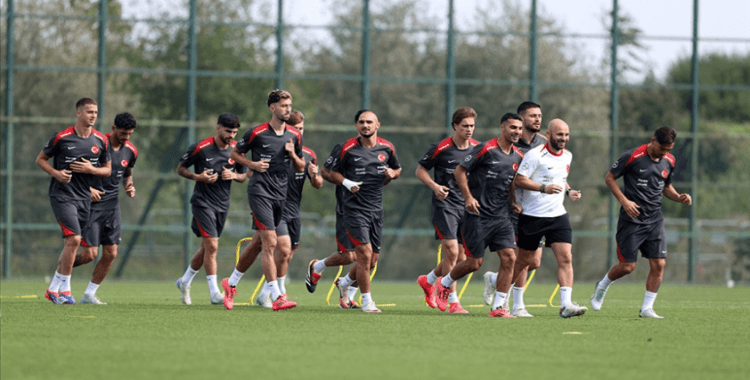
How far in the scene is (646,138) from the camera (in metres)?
21.6

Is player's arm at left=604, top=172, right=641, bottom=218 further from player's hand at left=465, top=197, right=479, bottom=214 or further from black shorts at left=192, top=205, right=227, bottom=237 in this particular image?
black shorts at left=192, top=205, right=227, bottom=237

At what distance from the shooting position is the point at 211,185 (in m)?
11.9

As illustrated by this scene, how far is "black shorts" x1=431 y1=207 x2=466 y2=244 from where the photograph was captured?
11445 mm

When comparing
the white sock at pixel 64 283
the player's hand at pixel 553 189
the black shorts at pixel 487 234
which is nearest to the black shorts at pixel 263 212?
the black shorts at pixel 487 234

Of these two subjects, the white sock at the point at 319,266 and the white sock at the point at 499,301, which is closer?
the white sock at the point at 499,301

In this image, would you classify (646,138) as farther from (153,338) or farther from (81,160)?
(153,338)

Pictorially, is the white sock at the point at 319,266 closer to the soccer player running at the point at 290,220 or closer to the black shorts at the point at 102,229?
the soccer player running at the point at 290,220

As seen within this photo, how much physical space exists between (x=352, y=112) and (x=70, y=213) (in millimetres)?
10287

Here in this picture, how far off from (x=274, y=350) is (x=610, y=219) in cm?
1527

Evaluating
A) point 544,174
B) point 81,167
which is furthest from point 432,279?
point 81,167

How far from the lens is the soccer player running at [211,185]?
38.3ft

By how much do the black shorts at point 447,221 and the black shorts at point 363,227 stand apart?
0.79 metres

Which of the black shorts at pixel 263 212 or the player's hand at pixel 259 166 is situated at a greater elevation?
the player's hand at pixel 259 166

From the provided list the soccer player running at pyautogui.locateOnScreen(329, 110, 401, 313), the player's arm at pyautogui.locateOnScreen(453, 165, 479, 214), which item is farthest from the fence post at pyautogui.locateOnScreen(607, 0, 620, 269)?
the player's arm at pyautogui.locateOnScreen(453, 165, 479, 214)
